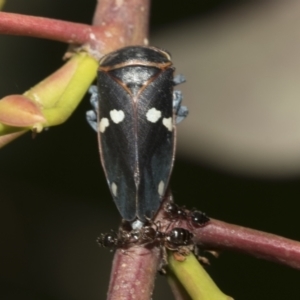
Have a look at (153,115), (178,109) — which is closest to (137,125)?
(153,115)

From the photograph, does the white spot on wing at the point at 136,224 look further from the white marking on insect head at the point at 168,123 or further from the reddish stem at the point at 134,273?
the white marking on insect head at the point at 168,123

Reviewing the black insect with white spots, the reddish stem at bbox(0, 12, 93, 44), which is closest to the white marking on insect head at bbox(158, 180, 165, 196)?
the black insect with white spots

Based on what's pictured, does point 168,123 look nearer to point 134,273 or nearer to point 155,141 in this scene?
point 155,141

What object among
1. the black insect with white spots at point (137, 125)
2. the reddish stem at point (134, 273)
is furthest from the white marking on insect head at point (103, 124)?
the reddish stem at point (134, 273)

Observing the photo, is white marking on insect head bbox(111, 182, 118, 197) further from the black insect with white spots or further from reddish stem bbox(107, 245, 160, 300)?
reddish stem bbox(107, 245, 160, 300)

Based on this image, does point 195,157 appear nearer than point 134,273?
No

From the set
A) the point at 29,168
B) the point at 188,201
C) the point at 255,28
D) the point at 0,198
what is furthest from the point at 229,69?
the point at 0,198
